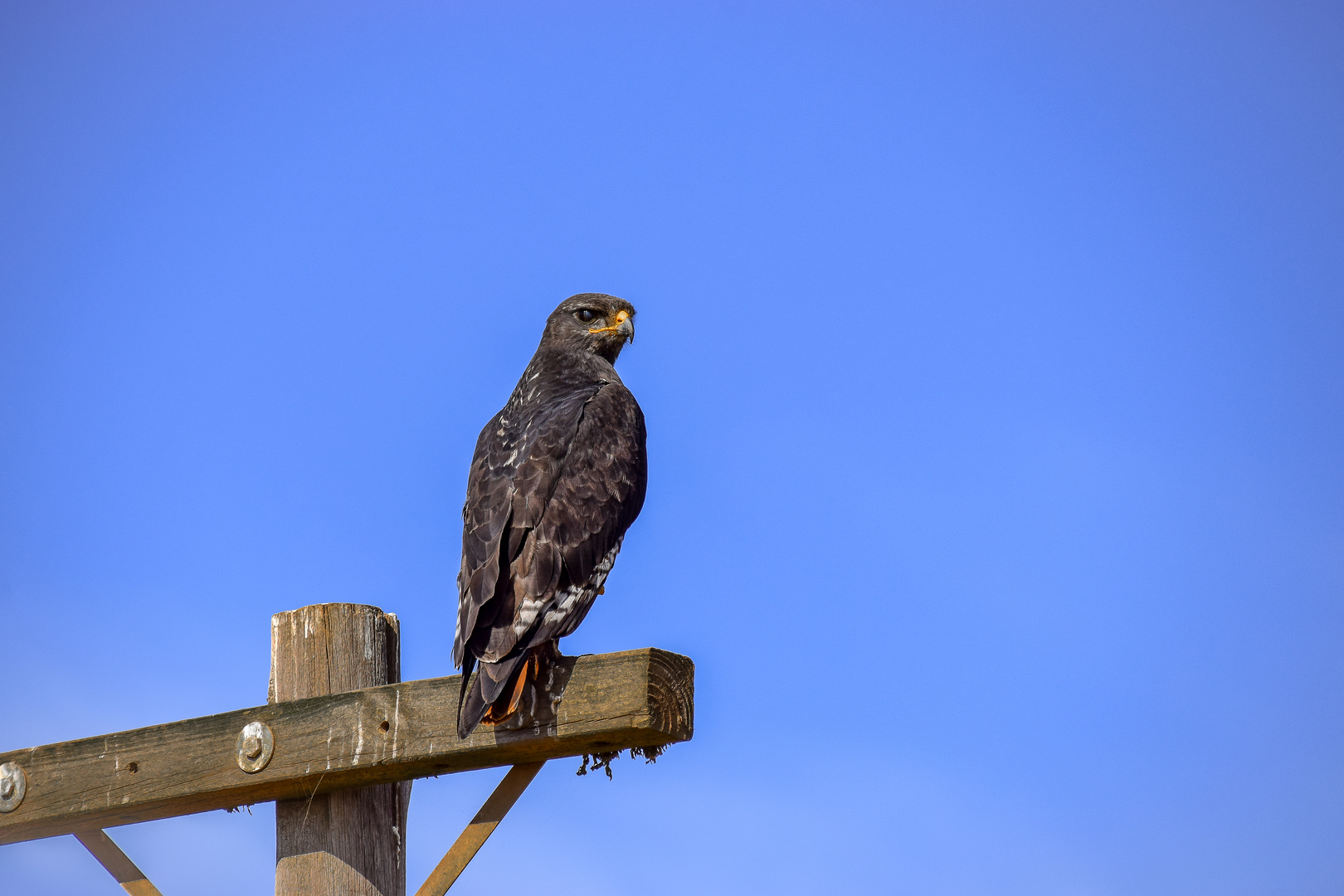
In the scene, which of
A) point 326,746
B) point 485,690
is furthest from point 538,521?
point 326,746

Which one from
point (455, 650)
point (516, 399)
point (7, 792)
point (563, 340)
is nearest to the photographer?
point (455, 650)

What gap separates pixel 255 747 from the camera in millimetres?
3562

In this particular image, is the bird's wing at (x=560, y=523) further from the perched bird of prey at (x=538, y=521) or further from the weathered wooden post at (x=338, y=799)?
→ the weathered wooden post at (x=338, y=799)

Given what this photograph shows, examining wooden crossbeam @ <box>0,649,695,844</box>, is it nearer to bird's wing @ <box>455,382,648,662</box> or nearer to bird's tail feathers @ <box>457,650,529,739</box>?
bird's tail feathers @ <box>457,650,529,739</box>

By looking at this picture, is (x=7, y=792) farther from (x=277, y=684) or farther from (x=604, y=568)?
(x=604, y=568)

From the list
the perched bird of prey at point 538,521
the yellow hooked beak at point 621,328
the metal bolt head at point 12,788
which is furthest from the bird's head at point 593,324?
the metal bolt head at point 12,788

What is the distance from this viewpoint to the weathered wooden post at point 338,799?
355 centimetres

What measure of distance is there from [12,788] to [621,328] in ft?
10.8

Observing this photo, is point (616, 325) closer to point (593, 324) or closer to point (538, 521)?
point (593, 324)

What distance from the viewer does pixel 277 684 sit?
12.4ft

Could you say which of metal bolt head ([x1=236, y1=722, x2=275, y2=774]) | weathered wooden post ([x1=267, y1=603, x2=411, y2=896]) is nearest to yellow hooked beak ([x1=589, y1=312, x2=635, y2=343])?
weathered wooden post ([x1=267, y1=603, x2=411, y2=896])

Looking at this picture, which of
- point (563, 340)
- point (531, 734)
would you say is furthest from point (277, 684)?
point (563, 340)

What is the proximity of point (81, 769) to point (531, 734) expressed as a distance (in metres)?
1.53

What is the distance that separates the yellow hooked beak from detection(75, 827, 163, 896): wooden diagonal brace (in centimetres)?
313
